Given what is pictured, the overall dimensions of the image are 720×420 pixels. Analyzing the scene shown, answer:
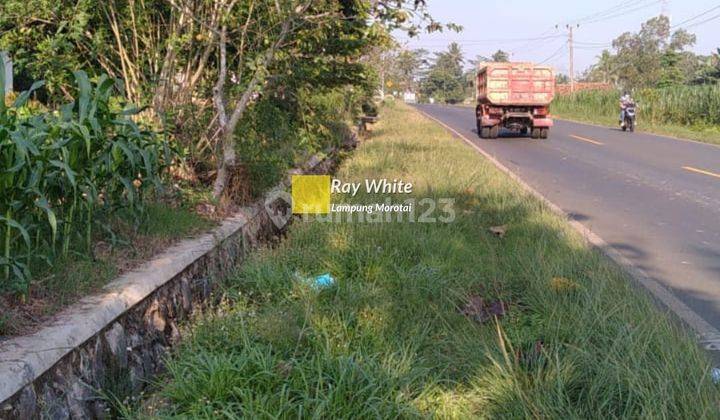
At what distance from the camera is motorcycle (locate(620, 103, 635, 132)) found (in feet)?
80.0

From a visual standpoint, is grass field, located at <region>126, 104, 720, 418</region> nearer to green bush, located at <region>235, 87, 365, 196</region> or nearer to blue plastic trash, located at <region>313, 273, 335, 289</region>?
blue plastic trash, located at <region>313, 273, 335, 289</region>

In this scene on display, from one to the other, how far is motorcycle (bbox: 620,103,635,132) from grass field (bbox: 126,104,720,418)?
20.1 m

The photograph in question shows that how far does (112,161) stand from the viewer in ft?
13.8

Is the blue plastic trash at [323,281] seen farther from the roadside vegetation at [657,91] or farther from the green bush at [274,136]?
the roadside vegetation at [657,91]

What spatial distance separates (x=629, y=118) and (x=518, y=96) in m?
6.00

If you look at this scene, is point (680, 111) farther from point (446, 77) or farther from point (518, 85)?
point (446, 77)

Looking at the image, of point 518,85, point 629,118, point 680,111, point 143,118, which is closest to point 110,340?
point 143,118

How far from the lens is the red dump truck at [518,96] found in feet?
68.3

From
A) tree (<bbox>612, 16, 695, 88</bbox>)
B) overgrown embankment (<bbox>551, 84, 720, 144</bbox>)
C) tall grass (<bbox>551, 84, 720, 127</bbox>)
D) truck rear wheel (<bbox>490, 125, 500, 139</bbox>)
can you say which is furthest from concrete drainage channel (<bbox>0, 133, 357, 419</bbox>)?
tree (<bbox>612, 16, 695, 88</bbox>)

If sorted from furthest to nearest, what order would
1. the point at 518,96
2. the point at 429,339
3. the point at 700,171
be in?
the point at 518,96 < the point at 700,171 < the point at 429,339

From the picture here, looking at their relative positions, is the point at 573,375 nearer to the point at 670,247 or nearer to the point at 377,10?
the point at 670,247

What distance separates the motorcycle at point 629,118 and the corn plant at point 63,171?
22.6m

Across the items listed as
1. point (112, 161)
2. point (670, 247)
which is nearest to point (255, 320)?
point (112, 161)

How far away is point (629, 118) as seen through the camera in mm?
24469
